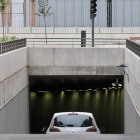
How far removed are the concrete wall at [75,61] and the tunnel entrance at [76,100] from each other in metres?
5.31

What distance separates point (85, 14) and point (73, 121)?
4472 cm

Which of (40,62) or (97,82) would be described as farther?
(97,82)

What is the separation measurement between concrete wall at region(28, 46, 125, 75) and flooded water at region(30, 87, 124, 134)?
6.07 meters

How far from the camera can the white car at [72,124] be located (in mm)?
17263

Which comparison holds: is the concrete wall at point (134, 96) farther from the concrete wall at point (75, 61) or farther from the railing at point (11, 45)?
the concrete wall at point (75, 61)

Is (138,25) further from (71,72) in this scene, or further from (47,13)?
(71,72)

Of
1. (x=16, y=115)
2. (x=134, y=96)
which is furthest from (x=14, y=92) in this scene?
(x=134, y=96)

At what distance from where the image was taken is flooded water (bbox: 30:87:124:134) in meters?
36.6

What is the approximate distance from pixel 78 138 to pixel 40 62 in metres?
20.5

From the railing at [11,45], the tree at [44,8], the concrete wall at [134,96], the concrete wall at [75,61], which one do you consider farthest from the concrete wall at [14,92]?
the tree at [44,8]

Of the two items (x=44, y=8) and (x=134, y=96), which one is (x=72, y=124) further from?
(x=44, y=8)

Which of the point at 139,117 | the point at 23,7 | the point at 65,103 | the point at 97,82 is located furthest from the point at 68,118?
the point at 23,7

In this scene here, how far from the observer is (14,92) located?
22547 mm

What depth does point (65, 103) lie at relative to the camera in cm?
3844
